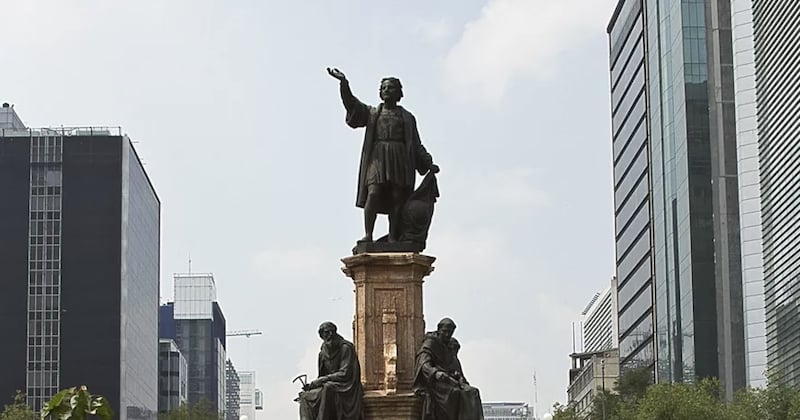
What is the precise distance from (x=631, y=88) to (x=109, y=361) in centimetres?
5593

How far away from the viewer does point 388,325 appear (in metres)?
24.2

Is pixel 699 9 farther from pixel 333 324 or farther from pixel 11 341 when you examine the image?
pixel 333 324

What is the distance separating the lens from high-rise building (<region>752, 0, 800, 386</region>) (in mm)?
90500

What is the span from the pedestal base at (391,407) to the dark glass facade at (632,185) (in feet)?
314

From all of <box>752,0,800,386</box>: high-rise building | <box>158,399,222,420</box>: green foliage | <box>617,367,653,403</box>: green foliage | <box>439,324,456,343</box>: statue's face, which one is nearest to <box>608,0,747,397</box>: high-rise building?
<box>617,367,653,403</box>: green foliage

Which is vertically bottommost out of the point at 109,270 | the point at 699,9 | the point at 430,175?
the point at 430,175

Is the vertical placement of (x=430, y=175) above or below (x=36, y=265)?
below

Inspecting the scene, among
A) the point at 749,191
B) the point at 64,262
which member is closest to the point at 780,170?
the point at 749,191

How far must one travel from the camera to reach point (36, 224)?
158500 mm

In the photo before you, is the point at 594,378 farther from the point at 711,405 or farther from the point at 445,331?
the point at 445,331

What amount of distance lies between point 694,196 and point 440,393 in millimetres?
84799

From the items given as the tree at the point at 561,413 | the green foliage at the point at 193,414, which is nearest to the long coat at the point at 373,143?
the tree at the point at 561,413

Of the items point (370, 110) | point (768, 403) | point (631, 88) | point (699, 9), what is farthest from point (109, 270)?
point (370, 110)

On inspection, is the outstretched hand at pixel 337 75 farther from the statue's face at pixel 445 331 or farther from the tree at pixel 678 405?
the tree at pixel 678 405
